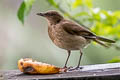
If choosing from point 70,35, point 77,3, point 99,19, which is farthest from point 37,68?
point 99,19

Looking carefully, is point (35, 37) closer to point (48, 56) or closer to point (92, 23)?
point (48, 56)

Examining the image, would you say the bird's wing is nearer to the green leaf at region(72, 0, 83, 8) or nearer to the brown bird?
the brown bird

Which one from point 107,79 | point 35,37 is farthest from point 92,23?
point 35,37

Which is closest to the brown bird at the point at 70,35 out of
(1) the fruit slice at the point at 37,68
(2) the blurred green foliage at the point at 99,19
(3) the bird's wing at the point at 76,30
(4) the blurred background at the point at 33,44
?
(3) the bird's wing at the point at 76,30

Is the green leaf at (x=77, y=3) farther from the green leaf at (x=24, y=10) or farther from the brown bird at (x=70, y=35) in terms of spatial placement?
the green leaf at (x=24, y=10)

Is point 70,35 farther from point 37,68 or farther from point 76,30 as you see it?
point 37,68

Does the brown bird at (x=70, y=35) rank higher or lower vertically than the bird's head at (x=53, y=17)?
lower
